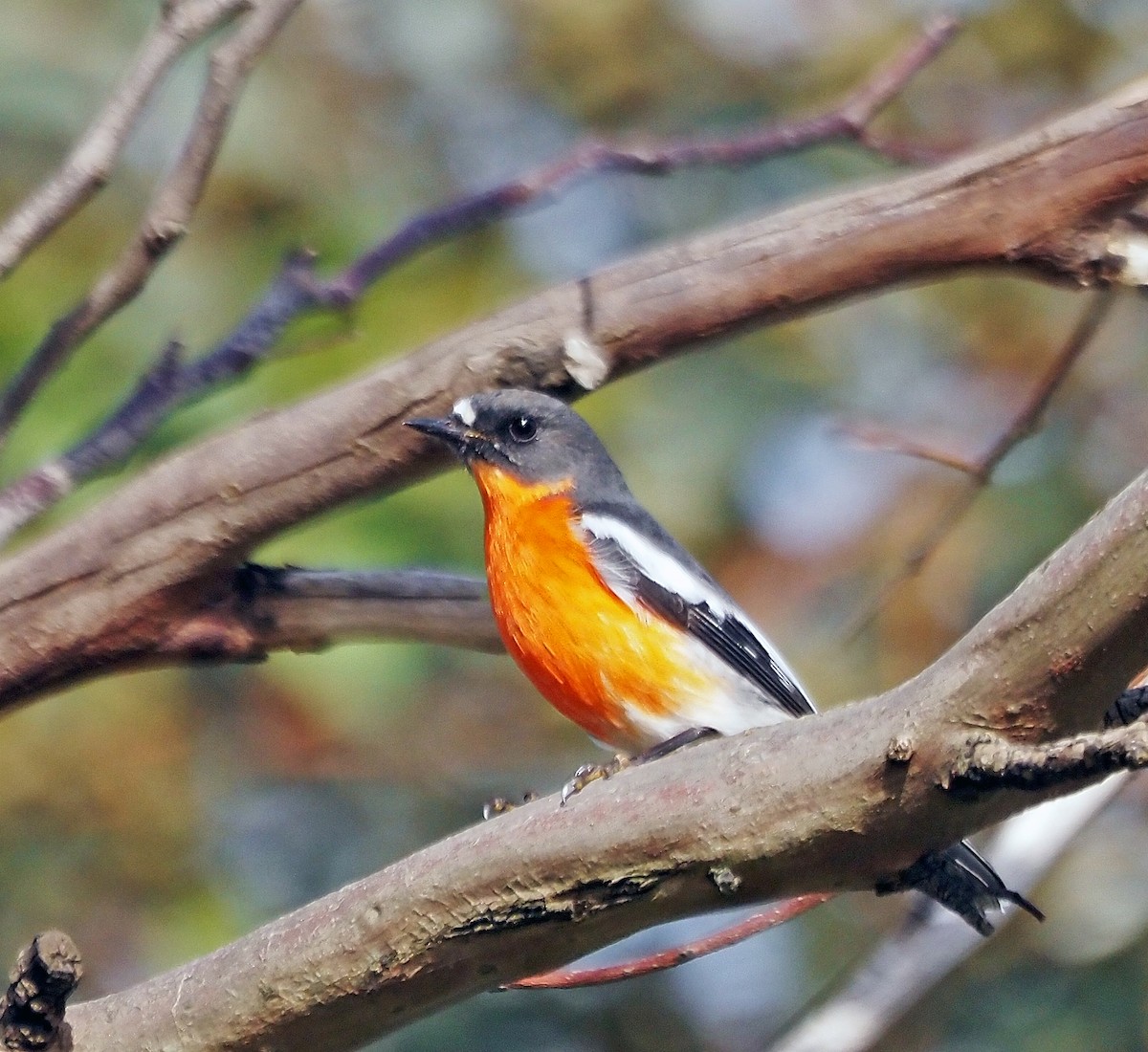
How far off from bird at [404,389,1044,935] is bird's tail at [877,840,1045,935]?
1.17 meters

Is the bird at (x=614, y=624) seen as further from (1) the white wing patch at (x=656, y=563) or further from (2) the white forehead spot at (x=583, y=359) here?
(2) the white forehead spot at (x=583, y=359)

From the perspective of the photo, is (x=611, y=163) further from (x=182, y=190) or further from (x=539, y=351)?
(x=182, y=190)

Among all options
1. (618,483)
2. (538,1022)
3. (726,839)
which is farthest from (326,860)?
(726,839)

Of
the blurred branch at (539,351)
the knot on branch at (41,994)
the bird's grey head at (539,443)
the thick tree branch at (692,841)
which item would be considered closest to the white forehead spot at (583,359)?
the blurred branch at (539,351)

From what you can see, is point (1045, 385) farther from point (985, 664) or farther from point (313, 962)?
point (313, 962)

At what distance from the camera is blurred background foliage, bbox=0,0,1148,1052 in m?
5.47

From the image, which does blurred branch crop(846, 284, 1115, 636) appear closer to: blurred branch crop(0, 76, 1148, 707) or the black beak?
blurred branch crop(0, 76, 1148, 707)

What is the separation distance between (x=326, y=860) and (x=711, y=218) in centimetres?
331

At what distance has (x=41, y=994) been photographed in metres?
2.44

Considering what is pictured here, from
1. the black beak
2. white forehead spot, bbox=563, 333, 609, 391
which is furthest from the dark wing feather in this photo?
white forehead spot, bbox=563, 333, 609, 391

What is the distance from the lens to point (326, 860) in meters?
6.33

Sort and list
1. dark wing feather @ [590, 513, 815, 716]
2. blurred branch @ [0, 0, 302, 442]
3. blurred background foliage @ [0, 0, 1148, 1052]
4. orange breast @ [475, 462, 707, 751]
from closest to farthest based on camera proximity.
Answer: blurred branch @ [0, 0, 302, 442] → orange breast @ [475, 462, 707, 751] → dark wing feather @ [590, 513, 815, 716] → blurred background foliage @ [0, 0, 1148, 1052]

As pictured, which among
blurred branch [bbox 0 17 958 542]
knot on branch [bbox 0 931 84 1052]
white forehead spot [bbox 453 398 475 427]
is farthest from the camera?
white forehead spot [bbox 453 398 475 427]

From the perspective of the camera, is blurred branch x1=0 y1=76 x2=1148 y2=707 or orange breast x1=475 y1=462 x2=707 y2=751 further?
orange breast x1=475 y1=462 x2=707 y2=751
